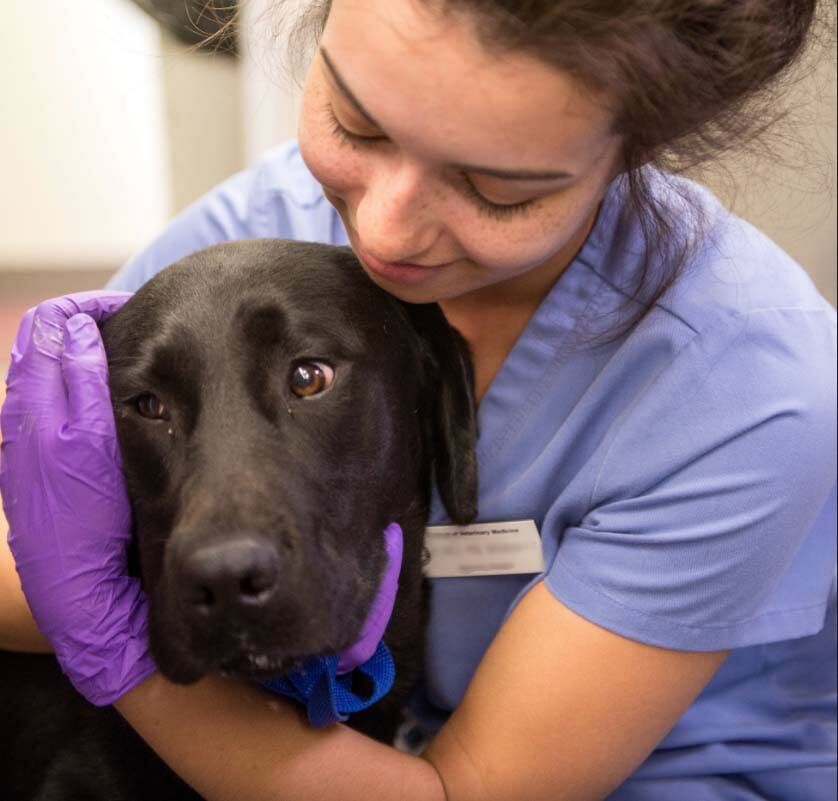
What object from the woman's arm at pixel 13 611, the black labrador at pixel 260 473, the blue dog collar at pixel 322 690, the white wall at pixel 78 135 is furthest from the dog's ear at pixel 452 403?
the white wall at pixel 78 135

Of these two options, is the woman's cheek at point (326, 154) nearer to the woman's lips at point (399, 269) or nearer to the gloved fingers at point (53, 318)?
the woman's lips at point (399, 269)

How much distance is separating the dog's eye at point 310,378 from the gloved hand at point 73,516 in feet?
0.70

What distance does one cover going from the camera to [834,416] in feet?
4.09

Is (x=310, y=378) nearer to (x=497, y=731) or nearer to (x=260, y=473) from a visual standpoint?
(x=260, y=473)

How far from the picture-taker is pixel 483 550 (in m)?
1.35

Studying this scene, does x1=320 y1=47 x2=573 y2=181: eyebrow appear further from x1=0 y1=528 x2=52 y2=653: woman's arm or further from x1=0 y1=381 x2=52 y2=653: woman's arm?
x1=0 y1=528 x2=52 y2=653: woman's arm

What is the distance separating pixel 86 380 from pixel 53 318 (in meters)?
0.12

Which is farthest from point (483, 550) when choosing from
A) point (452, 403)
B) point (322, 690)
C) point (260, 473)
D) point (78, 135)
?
point (78, 135)

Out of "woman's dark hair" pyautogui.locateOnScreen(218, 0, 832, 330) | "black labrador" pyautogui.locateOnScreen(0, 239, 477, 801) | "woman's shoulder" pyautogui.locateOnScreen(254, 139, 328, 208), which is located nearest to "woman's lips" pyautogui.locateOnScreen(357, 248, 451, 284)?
"black labrador" pyautogui.locateOnScreen(0, 239, 477, 801)

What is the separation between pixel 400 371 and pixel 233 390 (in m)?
0.25

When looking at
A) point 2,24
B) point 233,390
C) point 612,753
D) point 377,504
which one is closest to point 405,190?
point 233,390

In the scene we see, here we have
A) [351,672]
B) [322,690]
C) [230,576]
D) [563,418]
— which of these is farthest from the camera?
[563,418]

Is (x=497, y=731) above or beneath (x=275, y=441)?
beneath

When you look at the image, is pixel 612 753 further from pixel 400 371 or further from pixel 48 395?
pixel 48 395
